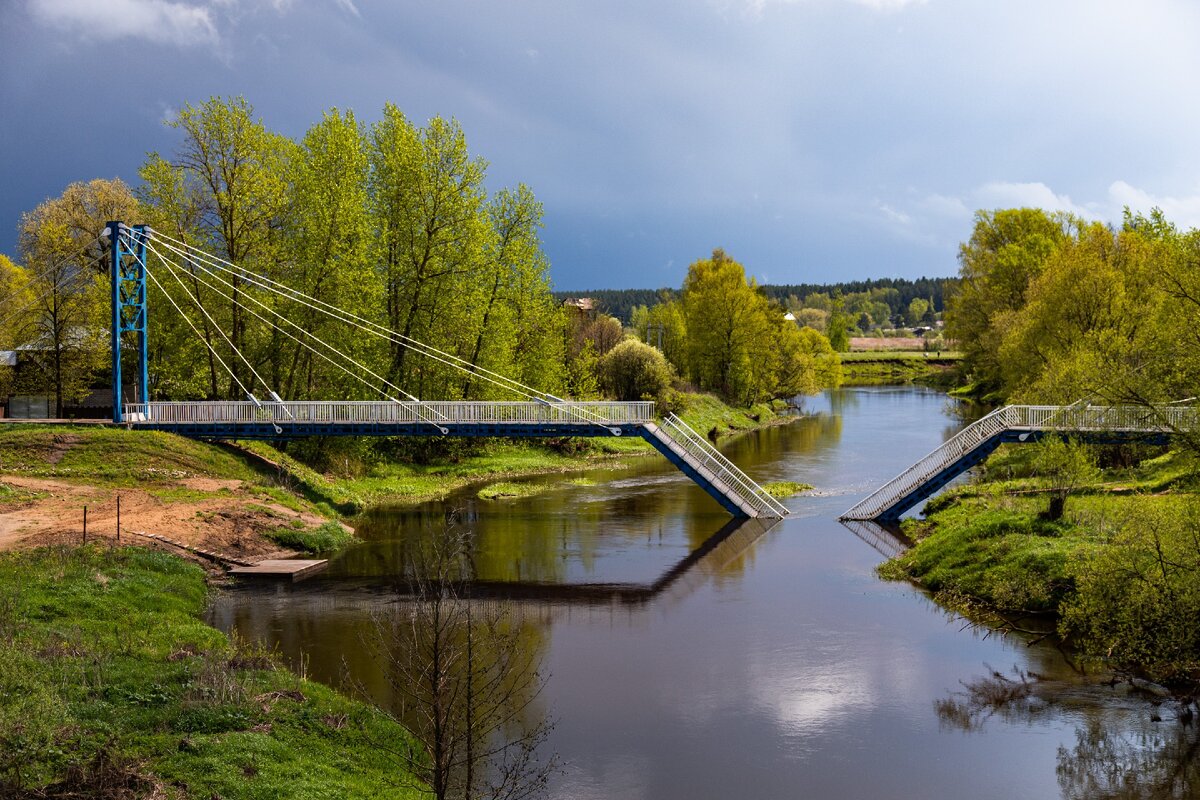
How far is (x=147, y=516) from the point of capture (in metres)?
32.1

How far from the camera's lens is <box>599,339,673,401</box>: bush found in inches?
2852

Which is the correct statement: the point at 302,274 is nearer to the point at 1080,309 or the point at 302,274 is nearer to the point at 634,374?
the point at 634,374

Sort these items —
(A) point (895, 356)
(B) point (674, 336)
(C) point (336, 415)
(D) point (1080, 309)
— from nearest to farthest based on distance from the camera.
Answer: (C) point (336, 415), (D) point (1080, 309), (B) point (674, 336), (A) point (895, 356)

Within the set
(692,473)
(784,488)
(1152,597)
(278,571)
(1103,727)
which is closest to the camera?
(1103,727)

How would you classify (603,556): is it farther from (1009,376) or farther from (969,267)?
(969,267)

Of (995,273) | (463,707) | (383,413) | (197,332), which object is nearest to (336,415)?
(383,413)

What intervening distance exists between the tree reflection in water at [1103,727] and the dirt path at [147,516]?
887 inches

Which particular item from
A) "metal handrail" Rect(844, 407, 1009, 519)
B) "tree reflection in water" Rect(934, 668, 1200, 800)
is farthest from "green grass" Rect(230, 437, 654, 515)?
"tree reflection in water" Rect(934, 668, 1200, 800)

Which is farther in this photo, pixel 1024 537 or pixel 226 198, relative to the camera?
pixel 226 198

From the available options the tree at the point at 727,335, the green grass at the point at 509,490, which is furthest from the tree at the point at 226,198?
the tree at the point at 727,335

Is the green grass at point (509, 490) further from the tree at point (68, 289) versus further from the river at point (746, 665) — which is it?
the tree at point (68, 289)

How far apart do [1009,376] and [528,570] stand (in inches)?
1439

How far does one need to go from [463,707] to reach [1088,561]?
15.3 meters

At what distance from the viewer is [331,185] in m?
49.8
